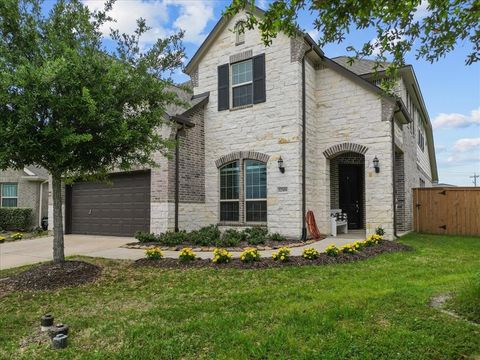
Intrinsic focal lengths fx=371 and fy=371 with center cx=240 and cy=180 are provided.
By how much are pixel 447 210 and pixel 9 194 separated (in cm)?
2091

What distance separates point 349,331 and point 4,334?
379 centimetres

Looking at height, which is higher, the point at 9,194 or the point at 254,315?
the point at 9,194

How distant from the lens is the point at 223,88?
525 inches

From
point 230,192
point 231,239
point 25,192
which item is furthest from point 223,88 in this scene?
point 25,192

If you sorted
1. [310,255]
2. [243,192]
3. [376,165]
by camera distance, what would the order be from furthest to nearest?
[243,192] < [376,165] < [310,255]

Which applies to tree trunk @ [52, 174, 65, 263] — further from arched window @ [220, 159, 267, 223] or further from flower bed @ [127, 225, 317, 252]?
arched window @ [220, 159, 267, 223]

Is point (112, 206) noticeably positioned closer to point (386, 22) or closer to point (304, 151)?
point (304, 151)

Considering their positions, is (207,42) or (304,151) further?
(207,42)

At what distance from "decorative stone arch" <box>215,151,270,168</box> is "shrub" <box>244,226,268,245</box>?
2.24 metres

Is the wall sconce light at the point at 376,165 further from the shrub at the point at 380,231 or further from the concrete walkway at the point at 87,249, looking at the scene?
the concrete walkway at the point at 87,249

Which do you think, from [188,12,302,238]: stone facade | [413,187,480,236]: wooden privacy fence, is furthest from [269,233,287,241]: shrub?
[413,187,480,236]: wooden privacy fence

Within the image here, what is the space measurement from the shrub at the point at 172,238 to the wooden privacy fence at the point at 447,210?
31.1 feet

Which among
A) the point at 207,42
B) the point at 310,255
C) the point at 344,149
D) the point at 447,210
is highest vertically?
the point at 207,42

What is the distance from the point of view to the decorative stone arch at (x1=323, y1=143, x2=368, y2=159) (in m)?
11.8
